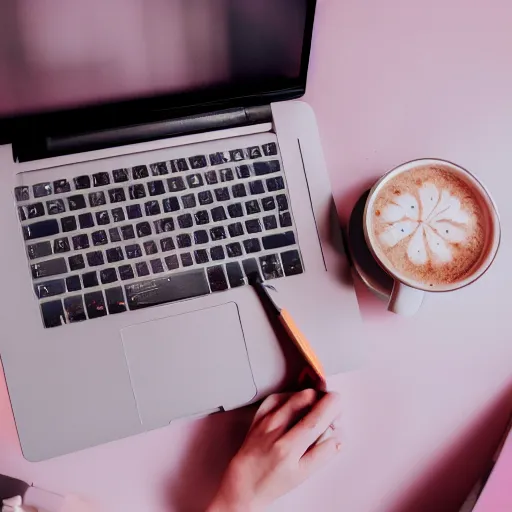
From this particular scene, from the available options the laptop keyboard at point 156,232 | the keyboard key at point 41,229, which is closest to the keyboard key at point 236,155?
the laptop keyboard at point 156,232

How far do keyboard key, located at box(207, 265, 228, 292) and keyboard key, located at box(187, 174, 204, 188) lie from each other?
0.09m

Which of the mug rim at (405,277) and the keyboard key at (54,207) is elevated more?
the keyboard key at (54,207)

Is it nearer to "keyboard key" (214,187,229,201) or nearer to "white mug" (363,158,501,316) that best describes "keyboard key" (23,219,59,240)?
"keyboard key" (214,187,229,201)

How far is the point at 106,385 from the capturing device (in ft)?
1.95

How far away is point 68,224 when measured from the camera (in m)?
0.60

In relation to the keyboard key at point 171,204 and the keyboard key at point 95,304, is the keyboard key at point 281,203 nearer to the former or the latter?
the keyboard key at point 171,204

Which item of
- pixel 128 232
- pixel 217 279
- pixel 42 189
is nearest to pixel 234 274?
pixel 217 279

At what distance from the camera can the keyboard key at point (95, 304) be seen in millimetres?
591

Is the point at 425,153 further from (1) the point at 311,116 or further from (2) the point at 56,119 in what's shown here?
(2) the point at 56,119

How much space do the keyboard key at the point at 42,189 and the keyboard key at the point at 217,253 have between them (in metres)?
0.18

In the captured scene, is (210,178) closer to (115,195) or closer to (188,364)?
(115,195)

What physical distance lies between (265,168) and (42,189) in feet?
0.79

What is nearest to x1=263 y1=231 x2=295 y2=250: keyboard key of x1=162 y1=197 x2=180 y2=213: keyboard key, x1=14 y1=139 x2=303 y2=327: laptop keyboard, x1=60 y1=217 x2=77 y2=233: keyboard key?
x1=14 y1=139 x2=303 y2=327: laptop keyboard

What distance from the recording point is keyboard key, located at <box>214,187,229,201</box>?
621mm
